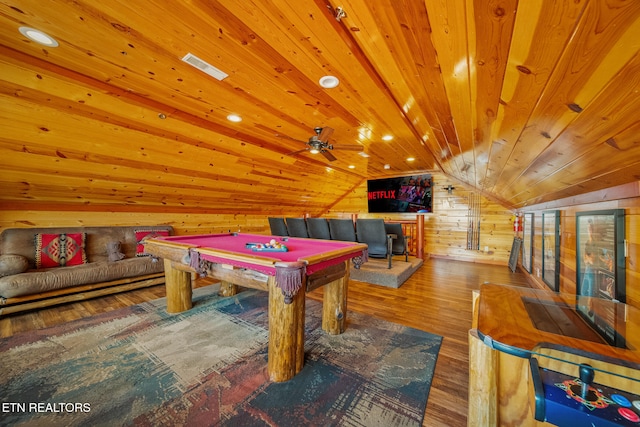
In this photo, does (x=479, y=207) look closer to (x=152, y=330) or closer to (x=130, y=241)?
Answer: (x=152, y=330)

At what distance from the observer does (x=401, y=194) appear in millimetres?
6785

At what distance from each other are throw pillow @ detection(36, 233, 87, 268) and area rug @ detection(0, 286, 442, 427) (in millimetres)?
1460

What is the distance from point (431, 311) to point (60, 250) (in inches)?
207

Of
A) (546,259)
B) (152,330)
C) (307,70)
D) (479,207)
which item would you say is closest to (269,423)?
(152,330)

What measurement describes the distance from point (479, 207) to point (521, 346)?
6.01 metres

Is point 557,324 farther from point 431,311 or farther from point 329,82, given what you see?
point 329,82

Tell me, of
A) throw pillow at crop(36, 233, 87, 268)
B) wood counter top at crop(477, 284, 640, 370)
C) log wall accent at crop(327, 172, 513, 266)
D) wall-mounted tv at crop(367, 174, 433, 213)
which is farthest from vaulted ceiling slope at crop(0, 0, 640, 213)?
log wall accent at crop(327, 172, 513, 266)

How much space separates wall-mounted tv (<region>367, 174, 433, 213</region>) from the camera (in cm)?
644

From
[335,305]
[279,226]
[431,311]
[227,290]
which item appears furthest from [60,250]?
[431,311]

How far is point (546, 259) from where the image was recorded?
2.75m

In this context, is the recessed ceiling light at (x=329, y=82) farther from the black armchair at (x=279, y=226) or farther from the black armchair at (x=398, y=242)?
the black armchair at (x=279, y=226)

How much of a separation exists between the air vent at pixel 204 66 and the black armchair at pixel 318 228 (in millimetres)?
2816

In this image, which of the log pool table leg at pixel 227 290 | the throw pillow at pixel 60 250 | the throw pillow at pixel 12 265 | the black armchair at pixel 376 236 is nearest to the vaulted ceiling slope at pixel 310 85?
the throw pillow at pixel 60 250

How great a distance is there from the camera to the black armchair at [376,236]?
4016 mm
